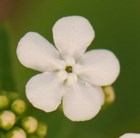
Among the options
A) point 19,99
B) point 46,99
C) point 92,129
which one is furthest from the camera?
point 92,129

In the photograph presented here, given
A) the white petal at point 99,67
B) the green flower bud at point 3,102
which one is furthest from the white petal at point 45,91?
the green flower bud at point 3,102

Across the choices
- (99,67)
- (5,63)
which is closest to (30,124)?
(99,67)

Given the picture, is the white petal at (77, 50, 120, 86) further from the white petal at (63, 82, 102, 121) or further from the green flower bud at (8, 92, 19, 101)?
the green flower bud at (8, 92, 19, 101)

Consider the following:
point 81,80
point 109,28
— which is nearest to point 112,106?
point 109,28

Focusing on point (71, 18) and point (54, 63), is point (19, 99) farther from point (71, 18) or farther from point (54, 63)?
point (71, 18)

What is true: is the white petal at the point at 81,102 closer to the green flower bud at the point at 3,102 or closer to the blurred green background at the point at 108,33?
the green flower bud at the point at 3,102

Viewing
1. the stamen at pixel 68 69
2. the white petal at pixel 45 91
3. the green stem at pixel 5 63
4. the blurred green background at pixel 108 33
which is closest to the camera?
the white petal at pixel 45 91

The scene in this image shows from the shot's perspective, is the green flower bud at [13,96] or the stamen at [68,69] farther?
the green flower bud at [13,96]
